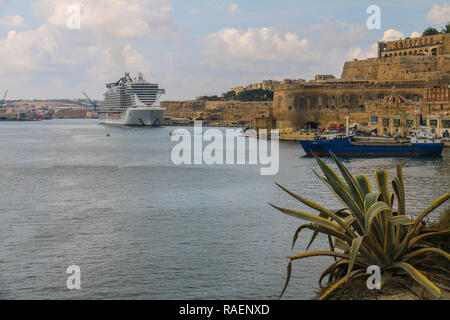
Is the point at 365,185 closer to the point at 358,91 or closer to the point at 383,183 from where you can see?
the point at 383,183

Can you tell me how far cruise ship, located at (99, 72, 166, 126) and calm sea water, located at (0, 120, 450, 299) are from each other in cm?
6744

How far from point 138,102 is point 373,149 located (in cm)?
6401

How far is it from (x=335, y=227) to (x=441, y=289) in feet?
5.22

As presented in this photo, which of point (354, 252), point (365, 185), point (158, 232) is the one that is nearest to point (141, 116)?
point (158, 232)

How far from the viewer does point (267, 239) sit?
14195 mm

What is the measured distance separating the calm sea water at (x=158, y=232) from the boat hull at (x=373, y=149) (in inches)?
300

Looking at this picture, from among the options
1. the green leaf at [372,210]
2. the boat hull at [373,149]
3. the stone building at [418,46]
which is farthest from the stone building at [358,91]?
the green leaf at [372,210]

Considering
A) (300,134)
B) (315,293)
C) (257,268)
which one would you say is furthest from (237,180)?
(300,134)

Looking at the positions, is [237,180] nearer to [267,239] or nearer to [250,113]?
[267,239]

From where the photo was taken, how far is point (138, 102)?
97.9 metres

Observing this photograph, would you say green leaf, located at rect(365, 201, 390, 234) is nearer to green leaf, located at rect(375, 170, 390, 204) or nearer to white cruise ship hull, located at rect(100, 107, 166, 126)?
green leaf, located at rect(375, 170, 390, 204)

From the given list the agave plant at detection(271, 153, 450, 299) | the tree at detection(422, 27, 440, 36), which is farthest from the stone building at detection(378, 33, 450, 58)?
the agave plant at detection(271, 153, 450, 299)

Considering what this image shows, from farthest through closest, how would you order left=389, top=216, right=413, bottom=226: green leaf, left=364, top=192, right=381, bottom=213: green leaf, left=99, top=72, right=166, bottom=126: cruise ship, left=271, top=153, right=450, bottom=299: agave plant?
1. left=99, top=72, right=166, bottom=126: cruise ship
2. left=271, top=153, right=450, bottom=299: agave plant
3. left=364, top=192, right=381, bottom=213: green leaf
4. left=389, top=216, right=413, bottom=226: green leaf

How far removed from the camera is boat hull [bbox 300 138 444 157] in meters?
38.9
